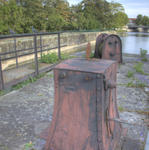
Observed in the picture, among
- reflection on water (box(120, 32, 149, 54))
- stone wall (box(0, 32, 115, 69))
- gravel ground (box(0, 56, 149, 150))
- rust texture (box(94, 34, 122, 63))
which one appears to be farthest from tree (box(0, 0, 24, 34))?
reflection on water (box(120, 32, 149, 54))

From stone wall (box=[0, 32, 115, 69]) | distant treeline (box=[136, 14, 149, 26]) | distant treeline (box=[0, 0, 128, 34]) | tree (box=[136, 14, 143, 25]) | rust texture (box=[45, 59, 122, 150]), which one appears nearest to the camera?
rust texture (box=[45, 59, 122, 150])

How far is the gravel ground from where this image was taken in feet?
8.79

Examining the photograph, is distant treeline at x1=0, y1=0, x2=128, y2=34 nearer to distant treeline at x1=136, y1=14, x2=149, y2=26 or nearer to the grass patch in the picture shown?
the grass patch

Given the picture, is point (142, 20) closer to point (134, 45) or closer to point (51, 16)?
point (134, 45)

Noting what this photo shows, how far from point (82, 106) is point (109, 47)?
544 centimetres

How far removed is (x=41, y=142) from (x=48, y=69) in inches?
165

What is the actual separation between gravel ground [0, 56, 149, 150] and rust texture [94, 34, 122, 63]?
197cm

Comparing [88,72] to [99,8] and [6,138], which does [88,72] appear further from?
[99,8]

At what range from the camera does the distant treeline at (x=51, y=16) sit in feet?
42.2

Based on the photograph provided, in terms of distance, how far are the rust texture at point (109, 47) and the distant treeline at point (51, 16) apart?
2.61m

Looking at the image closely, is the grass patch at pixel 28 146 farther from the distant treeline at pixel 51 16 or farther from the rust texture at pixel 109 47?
the rust texture at pixel 109 47

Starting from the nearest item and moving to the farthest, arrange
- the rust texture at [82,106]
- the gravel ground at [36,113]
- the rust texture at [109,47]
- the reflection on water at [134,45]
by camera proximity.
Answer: the rust texture at [82,106] → the gravel ground at [36,113] → the rust texture at [109,47] → the reflection on water at [134,45]

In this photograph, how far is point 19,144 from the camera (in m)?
2.59

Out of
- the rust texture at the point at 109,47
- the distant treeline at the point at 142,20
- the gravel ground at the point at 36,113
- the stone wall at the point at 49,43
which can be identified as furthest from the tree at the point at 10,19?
the distant treeline at the point at 142,20
